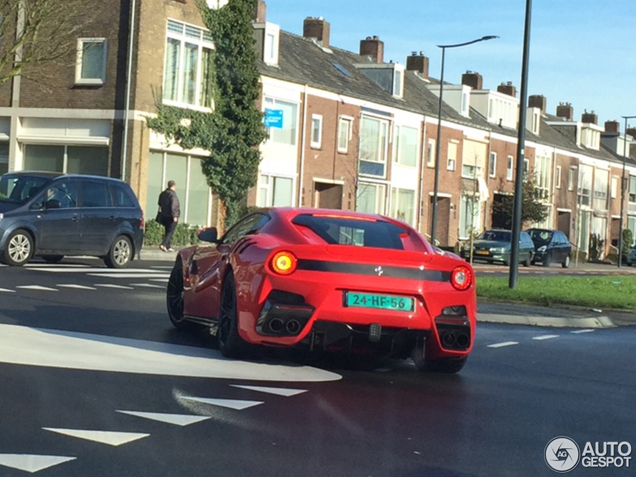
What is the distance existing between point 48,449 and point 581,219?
7512cm

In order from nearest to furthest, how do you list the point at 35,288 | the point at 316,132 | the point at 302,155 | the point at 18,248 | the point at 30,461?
1. the point at 30,461
2. the point at 35,288
3. the point at 18,248
4. the point at 302,155
5. the point at 316,132

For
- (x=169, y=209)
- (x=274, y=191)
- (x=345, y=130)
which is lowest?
(x=169, y=209)

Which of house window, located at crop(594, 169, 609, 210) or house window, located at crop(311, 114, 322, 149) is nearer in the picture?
house window, located at crop(311, 114, 322, 149)

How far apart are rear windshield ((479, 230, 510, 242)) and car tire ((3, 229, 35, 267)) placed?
30264 millimetres

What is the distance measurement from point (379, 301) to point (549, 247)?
139 ft

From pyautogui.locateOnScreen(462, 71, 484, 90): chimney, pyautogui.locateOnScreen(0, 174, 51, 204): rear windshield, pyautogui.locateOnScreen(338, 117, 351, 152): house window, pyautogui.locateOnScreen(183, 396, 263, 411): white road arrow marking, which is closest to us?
pyautogui.locateOnScreen(183, 396, 263, 411): white road arrow marking

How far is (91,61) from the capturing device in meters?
36.6

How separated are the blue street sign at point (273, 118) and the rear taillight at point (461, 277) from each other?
106 ft

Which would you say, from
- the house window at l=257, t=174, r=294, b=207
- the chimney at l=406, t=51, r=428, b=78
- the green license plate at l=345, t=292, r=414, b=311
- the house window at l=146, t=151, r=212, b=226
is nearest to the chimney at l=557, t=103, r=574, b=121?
the chimney at l=406, t=51, r=428, b=78

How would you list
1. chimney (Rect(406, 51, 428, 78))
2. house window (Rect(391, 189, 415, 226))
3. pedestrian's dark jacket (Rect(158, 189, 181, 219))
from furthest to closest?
chimney (Rect(406, 51, 428, 78)) < house window (Rect(391, 189, 415, 226)) < pedestrian's dark jacket (Rect(158, 189, 181, 219))

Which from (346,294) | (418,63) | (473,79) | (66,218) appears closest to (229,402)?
(346,294)

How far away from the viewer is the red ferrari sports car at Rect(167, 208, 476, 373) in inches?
355

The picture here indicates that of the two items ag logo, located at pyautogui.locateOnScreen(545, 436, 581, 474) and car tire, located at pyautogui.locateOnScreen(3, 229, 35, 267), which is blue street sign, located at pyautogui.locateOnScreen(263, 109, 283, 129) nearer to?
car tire, located at pyautogui.locateOnScreen(3, 229, 35, 267)

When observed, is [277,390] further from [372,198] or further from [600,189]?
[600,189]
